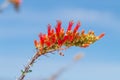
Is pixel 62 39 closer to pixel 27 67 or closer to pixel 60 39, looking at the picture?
pixel 60 39

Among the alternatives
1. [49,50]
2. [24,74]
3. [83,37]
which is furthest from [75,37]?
[24,74]

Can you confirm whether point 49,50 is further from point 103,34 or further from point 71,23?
point 103,34

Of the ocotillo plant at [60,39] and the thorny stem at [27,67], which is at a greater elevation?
the ocotillo plant at [60,39]

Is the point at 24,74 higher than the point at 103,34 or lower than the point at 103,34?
lower

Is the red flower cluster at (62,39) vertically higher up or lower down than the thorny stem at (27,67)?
higher up

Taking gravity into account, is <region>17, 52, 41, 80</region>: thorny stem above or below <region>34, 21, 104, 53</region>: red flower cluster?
below

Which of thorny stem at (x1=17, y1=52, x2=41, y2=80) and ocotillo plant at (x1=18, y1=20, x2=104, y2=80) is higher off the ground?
ocotillo plant at (x1=18, y1=20, x2=104, y2=80)

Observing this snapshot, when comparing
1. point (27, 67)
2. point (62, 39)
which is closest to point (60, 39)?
point (62, 39)
